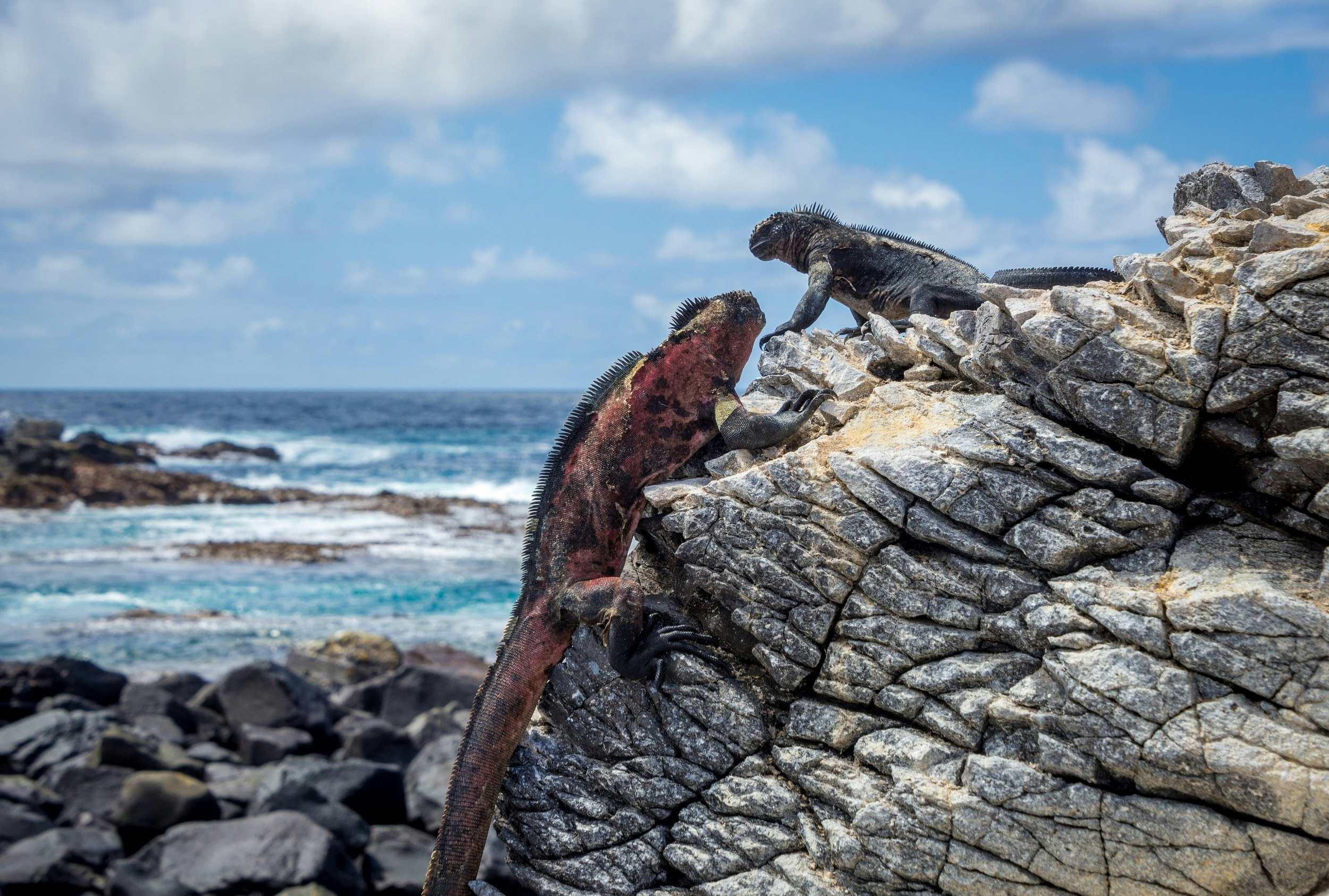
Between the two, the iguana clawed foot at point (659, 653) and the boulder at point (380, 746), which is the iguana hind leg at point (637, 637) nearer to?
the iguana clawed foot at point (659, 653)

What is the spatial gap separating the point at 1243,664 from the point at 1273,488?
2.77 feet

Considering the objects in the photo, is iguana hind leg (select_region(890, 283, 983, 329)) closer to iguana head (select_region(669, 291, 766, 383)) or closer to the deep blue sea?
iguana head (select_region(669, 291, 766, 383))

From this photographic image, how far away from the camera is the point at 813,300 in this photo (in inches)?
299

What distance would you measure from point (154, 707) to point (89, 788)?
2.66 meters

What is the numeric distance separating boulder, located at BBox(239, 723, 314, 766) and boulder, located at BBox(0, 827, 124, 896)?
265cm

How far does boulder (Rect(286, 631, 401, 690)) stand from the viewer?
1639cm

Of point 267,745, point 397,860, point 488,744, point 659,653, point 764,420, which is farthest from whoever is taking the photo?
point 267,745

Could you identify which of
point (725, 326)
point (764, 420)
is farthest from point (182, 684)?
point (764, 420)

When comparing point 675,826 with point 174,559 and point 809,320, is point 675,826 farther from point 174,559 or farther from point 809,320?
point 174,559

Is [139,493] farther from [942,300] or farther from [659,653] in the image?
[659,653]

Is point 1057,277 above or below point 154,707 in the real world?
above

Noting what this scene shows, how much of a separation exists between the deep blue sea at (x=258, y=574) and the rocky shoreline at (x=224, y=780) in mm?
3284

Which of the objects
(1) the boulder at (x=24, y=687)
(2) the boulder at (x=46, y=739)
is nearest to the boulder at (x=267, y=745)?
(2) the boulder at (x=46, y=739)

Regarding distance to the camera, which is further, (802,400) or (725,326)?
(725,326)
